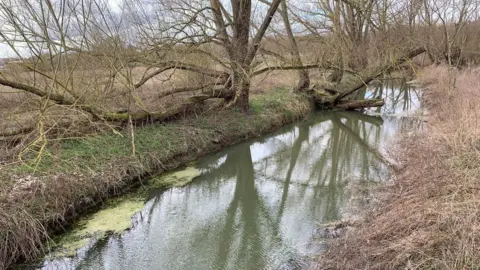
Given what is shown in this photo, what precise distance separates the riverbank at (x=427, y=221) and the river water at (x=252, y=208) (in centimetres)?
73

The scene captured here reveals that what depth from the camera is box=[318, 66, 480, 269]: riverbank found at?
315 cm

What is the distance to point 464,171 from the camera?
4348mm

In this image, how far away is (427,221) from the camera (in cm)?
357

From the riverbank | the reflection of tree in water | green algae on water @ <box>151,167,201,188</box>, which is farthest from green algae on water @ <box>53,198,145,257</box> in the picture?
the riverbank

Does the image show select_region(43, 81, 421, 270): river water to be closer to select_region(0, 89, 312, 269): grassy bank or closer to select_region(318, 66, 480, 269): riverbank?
select_region(0, 89, 312, 269): grassy bank

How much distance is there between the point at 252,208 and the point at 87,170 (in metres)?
2.68

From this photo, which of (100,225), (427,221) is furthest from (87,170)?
(427,221)

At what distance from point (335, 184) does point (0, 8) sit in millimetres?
6258

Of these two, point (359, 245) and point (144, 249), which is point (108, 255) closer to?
point (144, 249)

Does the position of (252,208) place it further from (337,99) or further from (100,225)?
(337,99)

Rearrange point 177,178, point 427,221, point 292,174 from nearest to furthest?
point 427,221 → point 177,178 → point 292,174

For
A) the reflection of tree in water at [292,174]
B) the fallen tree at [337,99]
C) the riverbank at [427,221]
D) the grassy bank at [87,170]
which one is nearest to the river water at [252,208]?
the reflection of tree in water at [292,174]

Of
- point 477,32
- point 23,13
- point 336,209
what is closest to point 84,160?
point 23,13

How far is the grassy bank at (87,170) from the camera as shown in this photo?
4.38 m
